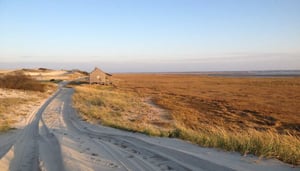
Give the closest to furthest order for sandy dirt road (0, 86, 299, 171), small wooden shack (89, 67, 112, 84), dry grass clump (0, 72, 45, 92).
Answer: sandy dirt road (0, 86, 299, 171), dry grass clump (0, 72, 45, 92), small wooden shack (89, 67, 112, 84)

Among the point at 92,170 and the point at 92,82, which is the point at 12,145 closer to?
the point at 92,170

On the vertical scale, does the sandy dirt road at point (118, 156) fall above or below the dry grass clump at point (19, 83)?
above

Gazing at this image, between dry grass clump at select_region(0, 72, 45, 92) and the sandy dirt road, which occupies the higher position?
the sandy dirt road

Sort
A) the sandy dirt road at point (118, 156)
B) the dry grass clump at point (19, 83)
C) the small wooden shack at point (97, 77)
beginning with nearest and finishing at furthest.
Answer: the sandy dirt road at point (118, 156) < the dry grass clump at point (19, 83) < the small wooden shack at point (97, 77)

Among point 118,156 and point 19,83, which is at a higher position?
point 118,156

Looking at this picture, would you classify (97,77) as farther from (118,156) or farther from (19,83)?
(118,156)

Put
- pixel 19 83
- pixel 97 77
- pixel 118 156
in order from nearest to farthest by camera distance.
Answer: pixel 118 156, pixel 19 83, pixel 97 77

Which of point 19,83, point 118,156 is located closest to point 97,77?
point 19,83

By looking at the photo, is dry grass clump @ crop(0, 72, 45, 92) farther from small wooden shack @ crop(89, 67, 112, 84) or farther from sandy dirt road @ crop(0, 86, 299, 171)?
sandy dirt road @ crop(0, 86, 299, 171)

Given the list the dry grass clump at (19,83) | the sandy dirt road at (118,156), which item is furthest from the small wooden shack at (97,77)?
the sandy dirt road at (118,156)

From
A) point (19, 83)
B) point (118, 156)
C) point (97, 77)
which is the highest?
point (118, 156)

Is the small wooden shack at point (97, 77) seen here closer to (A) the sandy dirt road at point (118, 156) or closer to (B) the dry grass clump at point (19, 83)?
(B) the dry grass clump at point (19, 83)

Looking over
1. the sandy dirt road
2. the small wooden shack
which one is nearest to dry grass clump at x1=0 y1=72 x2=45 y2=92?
the small wooden shack

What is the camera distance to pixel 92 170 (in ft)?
21.9
